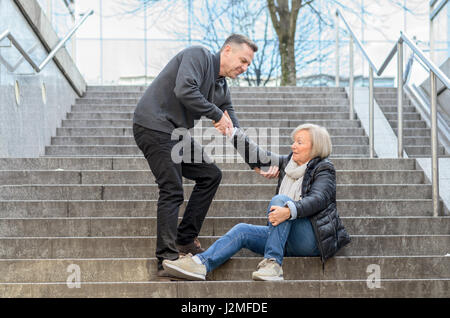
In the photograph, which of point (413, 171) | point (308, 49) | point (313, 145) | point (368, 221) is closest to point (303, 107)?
point (413, 171)

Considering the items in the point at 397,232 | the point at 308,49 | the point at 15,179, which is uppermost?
the point at 308,49

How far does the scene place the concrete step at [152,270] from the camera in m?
4.64

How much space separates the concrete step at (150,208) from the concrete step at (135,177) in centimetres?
51

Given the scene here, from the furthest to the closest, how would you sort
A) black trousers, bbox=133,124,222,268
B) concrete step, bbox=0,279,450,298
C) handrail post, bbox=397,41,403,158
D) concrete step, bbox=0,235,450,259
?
handrail post, bbox=397,41,403,158 < concrete step, bbox=0,235,450,259 < black trousers, bbox=133,124,222,268 < concrete step, bbox=0,279,450,298

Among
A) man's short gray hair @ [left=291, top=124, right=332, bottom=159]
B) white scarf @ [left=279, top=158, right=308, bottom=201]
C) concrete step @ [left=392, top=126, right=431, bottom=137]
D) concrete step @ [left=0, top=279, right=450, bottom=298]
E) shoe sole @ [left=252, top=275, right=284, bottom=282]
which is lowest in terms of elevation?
concrete step @ [left=0, top=279, right=450, bottom=298]

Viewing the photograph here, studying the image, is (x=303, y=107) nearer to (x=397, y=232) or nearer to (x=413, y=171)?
A: (x=413, y=171)

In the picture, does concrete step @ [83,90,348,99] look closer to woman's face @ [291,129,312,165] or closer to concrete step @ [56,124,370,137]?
concrete step @ [56,124,370,137]

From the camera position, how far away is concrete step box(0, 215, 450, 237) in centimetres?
530

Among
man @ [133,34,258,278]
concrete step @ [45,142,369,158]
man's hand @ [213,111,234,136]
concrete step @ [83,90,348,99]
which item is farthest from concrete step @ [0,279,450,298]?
concrete step @ [83,90,348,99]

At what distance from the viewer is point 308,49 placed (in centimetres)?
2164

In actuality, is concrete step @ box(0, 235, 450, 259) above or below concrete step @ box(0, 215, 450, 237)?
below

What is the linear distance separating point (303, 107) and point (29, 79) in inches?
140

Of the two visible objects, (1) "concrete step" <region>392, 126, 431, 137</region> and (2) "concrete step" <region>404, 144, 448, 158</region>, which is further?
(1) "concrete step" <region>392, 126, 431, 137</region>

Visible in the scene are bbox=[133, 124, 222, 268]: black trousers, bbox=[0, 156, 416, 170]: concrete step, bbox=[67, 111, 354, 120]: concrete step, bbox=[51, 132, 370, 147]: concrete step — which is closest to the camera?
bbox=[133, 124, 222, 268]: black trousers
